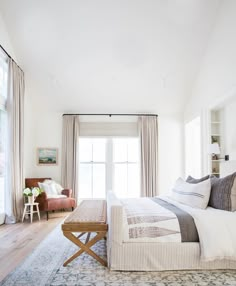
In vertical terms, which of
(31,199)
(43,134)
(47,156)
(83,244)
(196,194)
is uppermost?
(43,134)

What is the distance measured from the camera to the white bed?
250 cm

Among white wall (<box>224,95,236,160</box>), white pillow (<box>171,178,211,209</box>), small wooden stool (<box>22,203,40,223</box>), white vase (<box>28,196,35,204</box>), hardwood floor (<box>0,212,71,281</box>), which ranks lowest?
hardwood floor (<box>0,212,71,281</box>)

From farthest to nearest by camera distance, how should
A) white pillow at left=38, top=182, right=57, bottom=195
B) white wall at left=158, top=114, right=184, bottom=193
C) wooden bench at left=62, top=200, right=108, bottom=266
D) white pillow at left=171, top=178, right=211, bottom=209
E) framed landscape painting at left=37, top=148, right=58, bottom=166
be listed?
white wall at left=158, top=114, right=184, bottom=193, framed landscape painting at left=37, top=148, right=58, bottom=166, white pillow at left=38, top=182, right=57, bottom=195, white pillow at left=171, top=178, right=211, bottom=209, wooden bench at left=62, top=200, right=108, bottom=266

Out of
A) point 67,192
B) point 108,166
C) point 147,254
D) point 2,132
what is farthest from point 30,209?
point 147,254

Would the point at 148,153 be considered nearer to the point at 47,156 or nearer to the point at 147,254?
the point at 47,156

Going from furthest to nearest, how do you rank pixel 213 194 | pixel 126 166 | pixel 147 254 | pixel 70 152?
1. pixel 126 166
2. pixel 70 152
3. pixel 213 194
4. pixel 147 254

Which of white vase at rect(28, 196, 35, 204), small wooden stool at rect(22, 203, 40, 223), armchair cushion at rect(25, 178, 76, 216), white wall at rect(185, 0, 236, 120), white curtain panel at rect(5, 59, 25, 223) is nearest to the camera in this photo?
white wall at rect(185, 0, 236, 120)

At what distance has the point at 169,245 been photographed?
99.9 inches

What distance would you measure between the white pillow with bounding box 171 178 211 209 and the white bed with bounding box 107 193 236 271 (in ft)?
1.96

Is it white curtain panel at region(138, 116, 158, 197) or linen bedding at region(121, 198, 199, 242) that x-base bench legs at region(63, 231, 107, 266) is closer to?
linen bedding at region(121, 198, 199, 242)

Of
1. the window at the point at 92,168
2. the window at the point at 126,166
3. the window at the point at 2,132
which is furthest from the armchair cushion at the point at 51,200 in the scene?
the window at the point at 126,166

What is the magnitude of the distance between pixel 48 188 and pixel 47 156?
1076 mm

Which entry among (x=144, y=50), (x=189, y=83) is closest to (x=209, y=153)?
(x=189, y=83)

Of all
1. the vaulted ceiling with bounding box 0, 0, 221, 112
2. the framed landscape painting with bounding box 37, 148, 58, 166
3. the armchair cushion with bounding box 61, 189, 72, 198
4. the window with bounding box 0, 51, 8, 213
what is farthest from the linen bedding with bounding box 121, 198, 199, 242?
the framed landscape painting with bounding box 37, 148, 58, 166
